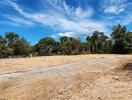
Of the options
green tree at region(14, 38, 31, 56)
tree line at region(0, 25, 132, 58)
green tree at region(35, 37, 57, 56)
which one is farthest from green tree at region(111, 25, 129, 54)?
green tree at region(14, 38, 31, 56)

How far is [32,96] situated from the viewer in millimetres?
10859

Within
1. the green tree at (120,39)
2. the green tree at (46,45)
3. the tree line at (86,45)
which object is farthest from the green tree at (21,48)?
the green tree at (120,39)

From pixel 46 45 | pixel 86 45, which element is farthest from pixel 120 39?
pixel 46 45

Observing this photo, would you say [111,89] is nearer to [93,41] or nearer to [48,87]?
[48,87]

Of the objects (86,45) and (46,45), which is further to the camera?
(46,45)

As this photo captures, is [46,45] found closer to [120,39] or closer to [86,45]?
[86,45]

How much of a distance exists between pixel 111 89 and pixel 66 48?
63239mm

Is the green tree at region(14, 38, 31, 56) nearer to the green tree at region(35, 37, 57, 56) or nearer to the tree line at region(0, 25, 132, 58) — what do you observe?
the tree line at region(0, 25, 132, 58)

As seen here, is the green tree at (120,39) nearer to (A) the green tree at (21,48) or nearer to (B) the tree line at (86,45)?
(B) the tree line at (86,45)

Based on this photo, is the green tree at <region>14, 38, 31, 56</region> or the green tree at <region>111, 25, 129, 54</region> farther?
the green tree at <region>14, 38, 31, 56</region>

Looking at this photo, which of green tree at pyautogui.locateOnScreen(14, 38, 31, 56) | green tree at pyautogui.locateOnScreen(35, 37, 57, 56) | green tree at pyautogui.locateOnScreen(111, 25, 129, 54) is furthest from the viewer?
green tree at pyautogui.locateOnScreen(35, 37, 57, 56)

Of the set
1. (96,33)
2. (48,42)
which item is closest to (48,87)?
(96,33)

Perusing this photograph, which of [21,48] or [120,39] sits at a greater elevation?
[120,39]

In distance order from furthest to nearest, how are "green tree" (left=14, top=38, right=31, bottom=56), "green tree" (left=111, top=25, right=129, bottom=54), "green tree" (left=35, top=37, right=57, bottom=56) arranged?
"green tree" (left=35, top=37, right=57, bottom=56) < "green tree" (left=14, top=38, right=31, bottom=56) < "green tree" (left=111, top=25, right=129, bottom=54)
